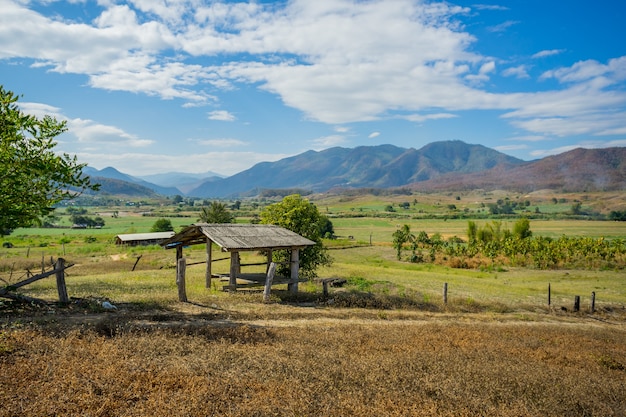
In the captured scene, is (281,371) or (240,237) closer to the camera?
(281,371)

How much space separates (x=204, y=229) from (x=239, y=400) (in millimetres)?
14346

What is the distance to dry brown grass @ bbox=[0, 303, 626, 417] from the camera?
7.37 metres

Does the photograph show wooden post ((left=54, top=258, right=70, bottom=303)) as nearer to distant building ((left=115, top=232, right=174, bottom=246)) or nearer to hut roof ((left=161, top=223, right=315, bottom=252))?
hut roof ((left=161, top=223, right=315, bottom=252))

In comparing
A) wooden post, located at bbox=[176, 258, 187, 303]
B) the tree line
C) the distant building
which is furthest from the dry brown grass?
the distant building

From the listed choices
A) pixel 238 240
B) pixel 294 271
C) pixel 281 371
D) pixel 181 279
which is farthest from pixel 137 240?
pixel 281 371

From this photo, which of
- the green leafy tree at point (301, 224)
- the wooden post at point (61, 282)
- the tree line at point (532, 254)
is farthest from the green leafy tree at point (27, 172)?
the tree line at point (532, 254)

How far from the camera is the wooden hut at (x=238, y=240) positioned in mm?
20344

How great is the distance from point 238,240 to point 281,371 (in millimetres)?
12064

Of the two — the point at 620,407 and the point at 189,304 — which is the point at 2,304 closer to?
the point at 189,304

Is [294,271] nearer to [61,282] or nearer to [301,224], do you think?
[301,224]

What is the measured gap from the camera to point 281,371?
925 cm

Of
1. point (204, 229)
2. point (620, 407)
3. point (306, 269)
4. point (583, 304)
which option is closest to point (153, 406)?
point (620, 407)

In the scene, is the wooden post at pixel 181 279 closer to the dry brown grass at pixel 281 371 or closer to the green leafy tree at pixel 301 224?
the dry brown grass at pixel 281 371

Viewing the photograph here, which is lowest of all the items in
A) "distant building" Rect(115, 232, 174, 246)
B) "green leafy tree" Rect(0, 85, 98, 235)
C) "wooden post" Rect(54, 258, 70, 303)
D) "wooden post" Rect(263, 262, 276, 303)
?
"distant building" Rect(115, 232, 174, 246)
